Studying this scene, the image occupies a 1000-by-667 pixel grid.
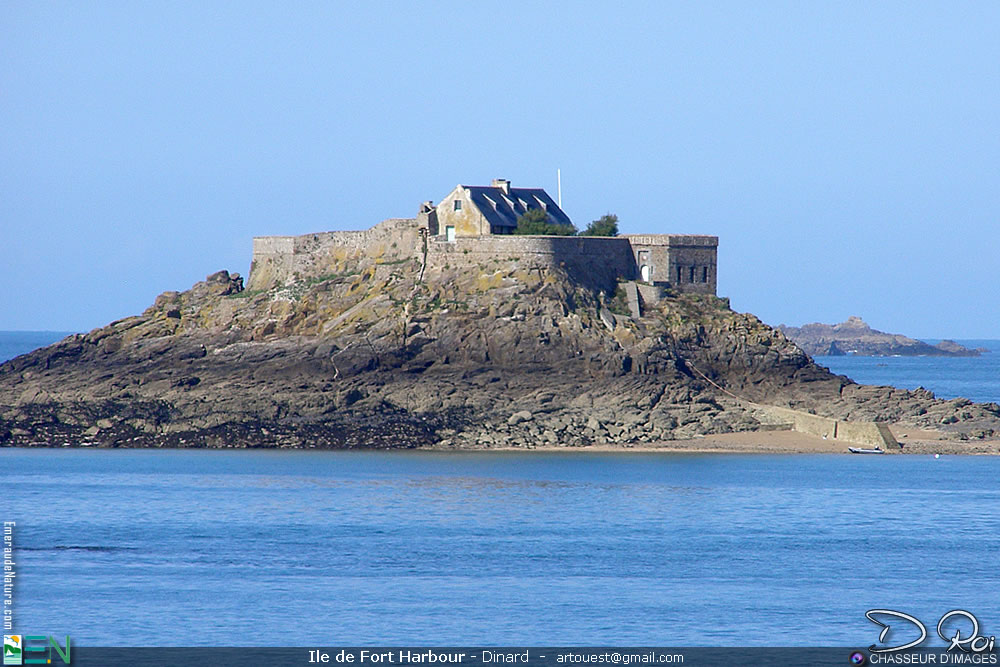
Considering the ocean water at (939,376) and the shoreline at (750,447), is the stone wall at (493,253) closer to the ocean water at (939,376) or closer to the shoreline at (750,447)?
the shoreline at (750,447)

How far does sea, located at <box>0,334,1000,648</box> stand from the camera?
2756 cm

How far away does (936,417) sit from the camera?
5516 centimetres

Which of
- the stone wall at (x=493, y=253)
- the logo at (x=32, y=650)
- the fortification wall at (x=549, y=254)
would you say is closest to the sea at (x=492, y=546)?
the logo at (x=32, y=650)

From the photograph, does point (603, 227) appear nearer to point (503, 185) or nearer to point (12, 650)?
point (503, 185)

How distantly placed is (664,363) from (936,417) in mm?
8897

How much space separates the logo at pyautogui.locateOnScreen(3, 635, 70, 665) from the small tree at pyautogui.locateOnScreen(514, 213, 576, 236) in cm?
3653

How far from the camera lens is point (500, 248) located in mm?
58219

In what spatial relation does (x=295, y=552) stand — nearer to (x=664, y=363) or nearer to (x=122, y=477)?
(x=122, y=477)

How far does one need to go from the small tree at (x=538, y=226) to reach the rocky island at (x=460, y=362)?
27.2 inches

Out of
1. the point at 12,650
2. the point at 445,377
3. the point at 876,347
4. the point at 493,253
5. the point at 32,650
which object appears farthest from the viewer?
the point at 876,347
